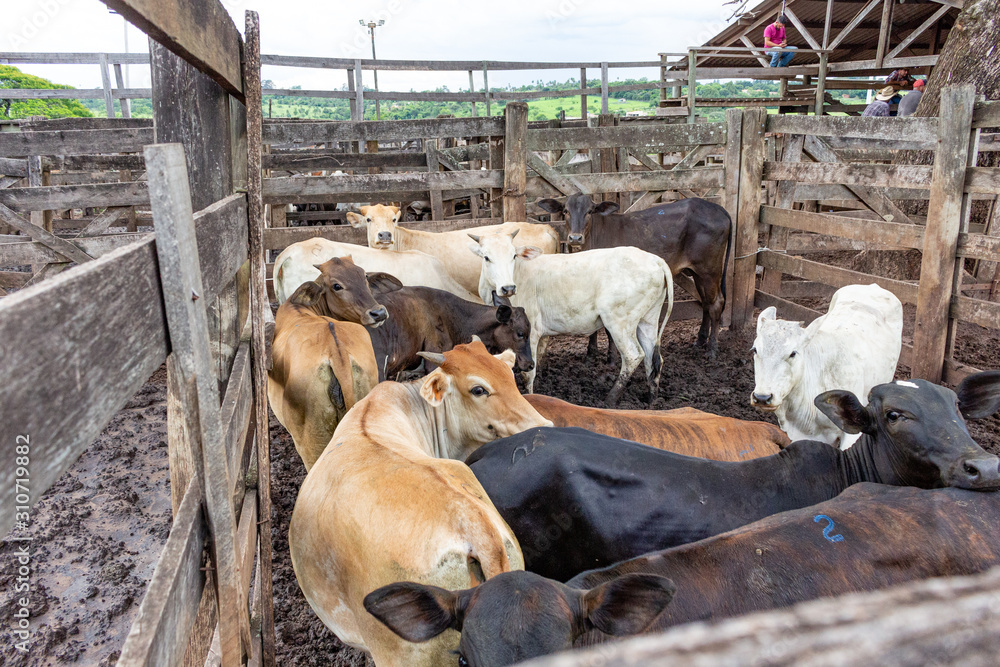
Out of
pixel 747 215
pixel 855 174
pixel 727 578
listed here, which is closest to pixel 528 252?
pixel 747 215

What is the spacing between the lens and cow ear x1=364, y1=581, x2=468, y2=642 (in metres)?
1.91

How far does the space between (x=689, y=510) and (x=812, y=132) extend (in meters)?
5.32

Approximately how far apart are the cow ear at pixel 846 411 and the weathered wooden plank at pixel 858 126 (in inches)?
128

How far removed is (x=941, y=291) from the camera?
5527mm

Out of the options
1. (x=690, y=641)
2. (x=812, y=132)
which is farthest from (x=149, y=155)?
(x=812, y=132)

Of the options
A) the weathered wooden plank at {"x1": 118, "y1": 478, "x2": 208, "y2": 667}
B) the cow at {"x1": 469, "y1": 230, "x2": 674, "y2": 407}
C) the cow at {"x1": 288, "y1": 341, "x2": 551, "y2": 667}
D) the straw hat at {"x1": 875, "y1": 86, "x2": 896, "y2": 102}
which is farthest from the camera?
the straw hat at {"x1": 875, "y1": 86, "x2": 896, "y2": 102}

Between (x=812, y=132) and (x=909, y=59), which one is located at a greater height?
(x=909, y=59)

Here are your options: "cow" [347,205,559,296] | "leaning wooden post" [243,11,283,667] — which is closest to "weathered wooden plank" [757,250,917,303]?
"cow" [347,205,559,296]

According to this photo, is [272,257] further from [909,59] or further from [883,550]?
[909,59]

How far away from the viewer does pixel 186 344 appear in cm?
147

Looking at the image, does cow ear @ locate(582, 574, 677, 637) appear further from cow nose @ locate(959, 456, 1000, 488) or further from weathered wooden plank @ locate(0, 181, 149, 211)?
weathered wooden plank @ locate(0, 181, 149, 211)

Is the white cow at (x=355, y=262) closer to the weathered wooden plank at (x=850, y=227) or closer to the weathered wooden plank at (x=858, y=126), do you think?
the weathered wooden plank at (x=850, y=227)

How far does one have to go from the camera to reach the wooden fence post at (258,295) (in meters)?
2.88

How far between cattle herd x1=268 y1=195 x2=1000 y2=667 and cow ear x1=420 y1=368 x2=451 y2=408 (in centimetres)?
1
